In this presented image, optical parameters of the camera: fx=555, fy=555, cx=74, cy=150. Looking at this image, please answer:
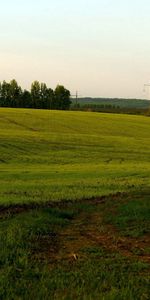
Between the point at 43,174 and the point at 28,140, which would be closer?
the point at 43,174

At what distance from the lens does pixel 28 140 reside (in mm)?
46594

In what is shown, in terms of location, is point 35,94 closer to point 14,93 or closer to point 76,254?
point 14,93

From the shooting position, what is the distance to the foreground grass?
7867 millimetres

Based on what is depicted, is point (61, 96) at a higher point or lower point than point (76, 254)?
lower

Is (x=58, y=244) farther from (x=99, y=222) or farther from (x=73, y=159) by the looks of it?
(x=73, y=159)

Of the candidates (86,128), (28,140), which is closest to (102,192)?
(28,140)

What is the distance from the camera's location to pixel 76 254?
10070 mm

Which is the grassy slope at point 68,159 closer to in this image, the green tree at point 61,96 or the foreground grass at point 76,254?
Answer: the foreground grass at point 76,254

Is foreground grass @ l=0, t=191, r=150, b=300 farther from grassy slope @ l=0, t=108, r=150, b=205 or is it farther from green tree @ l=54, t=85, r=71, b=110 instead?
green tree @ l=54, t=85, r=71, b=110

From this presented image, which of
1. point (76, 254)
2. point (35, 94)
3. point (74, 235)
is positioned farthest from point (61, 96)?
point (76, 254)

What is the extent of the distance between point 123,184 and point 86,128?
136ft

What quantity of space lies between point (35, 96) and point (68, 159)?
107345mm

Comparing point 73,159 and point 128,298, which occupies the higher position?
point 128,298

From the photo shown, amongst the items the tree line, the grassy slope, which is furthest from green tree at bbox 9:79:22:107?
the grassy slope
